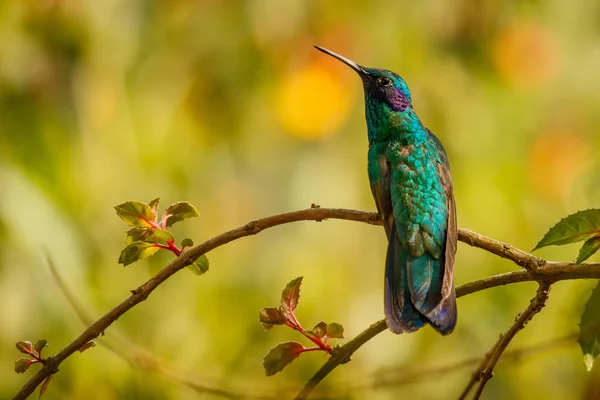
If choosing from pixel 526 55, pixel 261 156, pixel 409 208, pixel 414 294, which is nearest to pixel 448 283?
pixel 414 294

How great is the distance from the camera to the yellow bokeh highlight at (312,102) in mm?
4504

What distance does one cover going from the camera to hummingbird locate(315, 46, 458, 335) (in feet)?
6.44

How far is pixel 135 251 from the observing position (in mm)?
1739

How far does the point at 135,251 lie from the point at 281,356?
1.16 feet

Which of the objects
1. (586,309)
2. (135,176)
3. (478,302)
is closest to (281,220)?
(586,309)

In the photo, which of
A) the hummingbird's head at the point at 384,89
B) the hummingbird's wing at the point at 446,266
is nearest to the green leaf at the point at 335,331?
the hummingbird's wing at the point at 446,266

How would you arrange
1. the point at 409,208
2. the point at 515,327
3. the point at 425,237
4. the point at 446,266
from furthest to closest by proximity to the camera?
1. the point at 409,208
2. the point at 425,237
3. the point at 446,266
4. the point at 515,327

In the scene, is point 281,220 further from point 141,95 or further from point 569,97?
point 569,97

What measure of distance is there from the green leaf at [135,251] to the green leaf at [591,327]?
2.72ft

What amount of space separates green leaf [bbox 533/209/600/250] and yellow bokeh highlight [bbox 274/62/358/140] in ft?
9.82

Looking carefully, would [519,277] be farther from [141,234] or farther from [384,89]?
[384,89]

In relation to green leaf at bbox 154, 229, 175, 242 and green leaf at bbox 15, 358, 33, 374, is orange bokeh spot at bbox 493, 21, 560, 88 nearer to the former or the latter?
green leaf at bbox 154, 229, 175, 242

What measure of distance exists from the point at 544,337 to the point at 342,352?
217 cm

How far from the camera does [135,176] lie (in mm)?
4504
